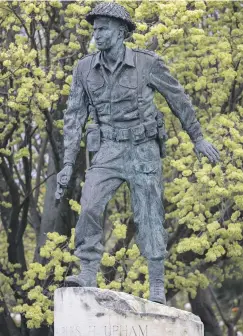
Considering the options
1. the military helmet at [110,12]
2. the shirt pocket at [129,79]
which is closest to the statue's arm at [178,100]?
the shirt pocket at [129,79]

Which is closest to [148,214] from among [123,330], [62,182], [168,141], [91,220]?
[91,220]

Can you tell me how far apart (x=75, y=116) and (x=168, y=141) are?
7072mm

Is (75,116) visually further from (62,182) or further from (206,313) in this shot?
(206,313)

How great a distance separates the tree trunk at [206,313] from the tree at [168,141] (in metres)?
1.52

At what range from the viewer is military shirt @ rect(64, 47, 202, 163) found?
13180 millimetres

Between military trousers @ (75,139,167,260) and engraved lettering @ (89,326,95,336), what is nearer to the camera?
engraved lettering @ (89,326,95,336)

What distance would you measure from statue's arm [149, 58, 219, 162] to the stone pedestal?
5.98ft

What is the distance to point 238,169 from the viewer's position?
63.3 ft

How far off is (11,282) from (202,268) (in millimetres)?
3348

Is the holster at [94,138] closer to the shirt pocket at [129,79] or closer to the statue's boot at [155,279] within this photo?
the shirt pocket at [129,79]

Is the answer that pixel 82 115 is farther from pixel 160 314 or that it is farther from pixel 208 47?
pixel 208 47

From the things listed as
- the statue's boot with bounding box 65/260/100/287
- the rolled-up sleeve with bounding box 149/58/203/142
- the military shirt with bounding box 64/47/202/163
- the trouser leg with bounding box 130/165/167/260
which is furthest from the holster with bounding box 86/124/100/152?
the statue's boot with bounding box 65/260/100/287

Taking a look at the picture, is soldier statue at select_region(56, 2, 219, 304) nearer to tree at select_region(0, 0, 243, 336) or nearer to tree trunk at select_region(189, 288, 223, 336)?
tree at select_region(0, 0, 243, 336)

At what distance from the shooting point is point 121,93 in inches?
518
